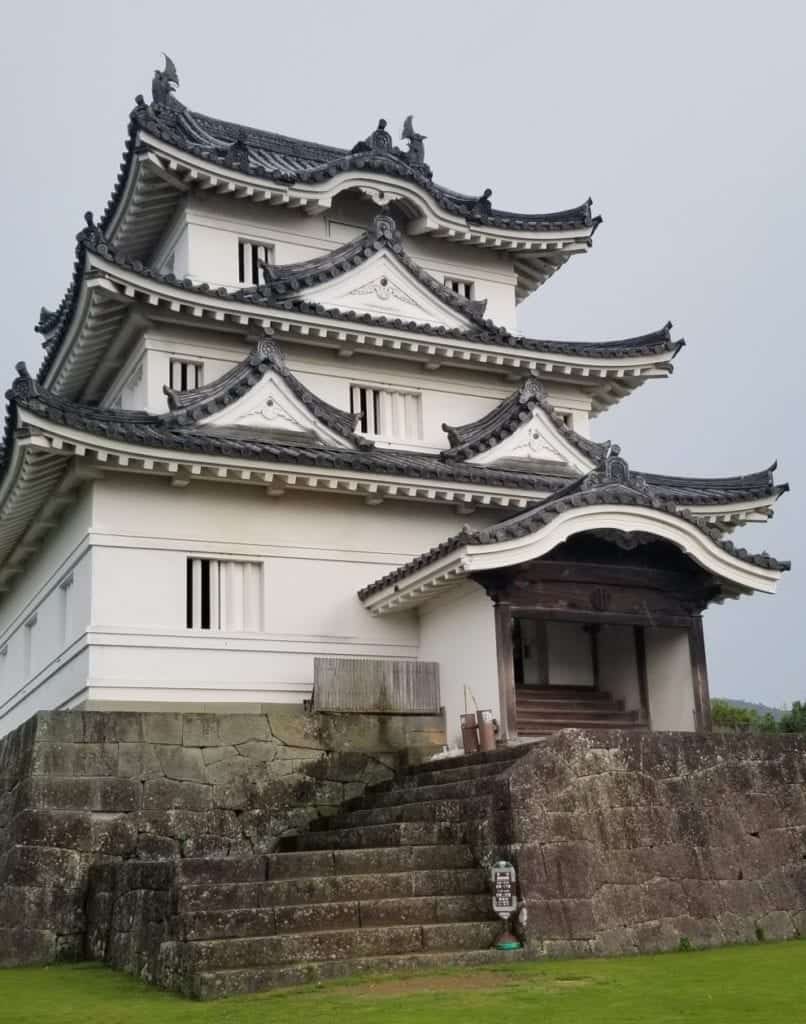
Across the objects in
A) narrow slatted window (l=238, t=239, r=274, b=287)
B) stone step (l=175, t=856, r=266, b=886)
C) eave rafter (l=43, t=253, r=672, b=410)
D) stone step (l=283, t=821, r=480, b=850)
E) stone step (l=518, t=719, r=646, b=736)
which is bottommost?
stone step (l=175, t=856, r=266, b=886)

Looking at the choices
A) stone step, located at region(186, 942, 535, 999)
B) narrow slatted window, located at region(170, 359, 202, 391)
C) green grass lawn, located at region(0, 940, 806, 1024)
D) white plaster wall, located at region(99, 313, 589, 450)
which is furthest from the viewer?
narrow slatted window, located at region(170, 359, 202, 391)

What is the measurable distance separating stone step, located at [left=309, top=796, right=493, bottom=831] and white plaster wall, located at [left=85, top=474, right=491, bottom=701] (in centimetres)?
294

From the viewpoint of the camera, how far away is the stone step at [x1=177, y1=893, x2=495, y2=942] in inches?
369

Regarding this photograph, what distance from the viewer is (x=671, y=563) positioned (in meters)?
16.1

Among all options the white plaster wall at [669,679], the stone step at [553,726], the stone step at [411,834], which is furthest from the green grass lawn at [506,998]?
the white plaster wall at [669,679]

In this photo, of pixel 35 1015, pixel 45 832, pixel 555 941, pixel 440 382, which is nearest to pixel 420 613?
pixel 440 382

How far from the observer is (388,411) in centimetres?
1962

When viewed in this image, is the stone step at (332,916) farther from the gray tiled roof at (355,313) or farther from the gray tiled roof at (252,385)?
the gray tiled roof at (355,313)

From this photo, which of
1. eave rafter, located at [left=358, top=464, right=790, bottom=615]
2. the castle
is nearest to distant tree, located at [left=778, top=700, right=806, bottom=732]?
the castle

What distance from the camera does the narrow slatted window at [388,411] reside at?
19.4m

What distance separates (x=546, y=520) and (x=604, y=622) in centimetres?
205

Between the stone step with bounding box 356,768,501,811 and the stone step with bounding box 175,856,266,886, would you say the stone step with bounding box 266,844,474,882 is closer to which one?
the stone step with bounding box 175,856,266,886

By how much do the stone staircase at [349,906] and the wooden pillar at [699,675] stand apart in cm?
472

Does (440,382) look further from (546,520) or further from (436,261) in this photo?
(546,520)
